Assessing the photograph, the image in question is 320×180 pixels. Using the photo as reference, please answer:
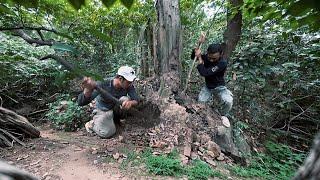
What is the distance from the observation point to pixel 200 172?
4.11m

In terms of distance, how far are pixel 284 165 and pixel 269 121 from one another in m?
1.55

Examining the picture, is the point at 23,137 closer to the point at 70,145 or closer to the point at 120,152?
the point at 70,145

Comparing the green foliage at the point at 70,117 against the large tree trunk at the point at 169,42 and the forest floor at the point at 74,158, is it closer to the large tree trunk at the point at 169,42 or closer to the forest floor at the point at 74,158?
the forest floor at the point at 74,158

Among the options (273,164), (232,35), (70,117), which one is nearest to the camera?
(273,164)

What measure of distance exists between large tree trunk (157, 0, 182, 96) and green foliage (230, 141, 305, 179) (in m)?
1.76

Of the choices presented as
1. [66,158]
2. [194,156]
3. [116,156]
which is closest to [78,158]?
[66,158]

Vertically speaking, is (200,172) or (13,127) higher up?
(13,127)

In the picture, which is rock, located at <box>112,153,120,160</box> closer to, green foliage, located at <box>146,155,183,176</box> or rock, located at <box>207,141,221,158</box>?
green foliage, located at <box>146,155,183,176</box>

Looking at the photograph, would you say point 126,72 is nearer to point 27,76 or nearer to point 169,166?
point 169,166

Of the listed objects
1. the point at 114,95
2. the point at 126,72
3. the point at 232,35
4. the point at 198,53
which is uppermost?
the point at 232,35

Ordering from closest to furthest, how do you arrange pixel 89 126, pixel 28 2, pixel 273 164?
pixel 28 2
pixel 273 164
pixel 89 126

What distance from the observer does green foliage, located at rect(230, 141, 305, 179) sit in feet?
15.5

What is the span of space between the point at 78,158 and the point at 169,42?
8.22 ft

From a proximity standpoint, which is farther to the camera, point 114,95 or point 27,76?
point 27,76
